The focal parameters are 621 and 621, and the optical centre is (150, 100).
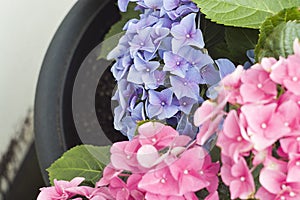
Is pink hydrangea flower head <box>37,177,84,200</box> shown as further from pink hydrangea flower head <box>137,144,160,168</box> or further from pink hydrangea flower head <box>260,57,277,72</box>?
pink hydrangea flower head <box>260,57,277,72</box>

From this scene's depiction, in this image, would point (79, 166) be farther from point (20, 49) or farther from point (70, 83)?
point (20, 49)

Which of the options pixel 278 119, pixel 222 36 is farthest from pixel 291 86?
pixel 222 36

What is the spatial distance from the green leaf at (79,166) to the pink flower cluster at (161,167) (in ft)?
0.52

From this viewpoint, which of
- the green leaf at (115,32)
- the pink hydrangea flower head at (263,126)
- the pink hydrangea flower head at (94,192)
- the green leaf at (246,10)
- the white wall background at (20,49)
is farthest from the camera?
the white wall background at (20,49)

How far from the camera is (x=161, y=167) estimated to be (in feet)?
1.47

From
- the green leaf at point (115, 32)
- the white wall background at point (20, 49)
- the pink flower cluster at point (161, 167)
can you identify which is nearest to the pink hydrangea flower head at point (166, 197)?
the pink flower cluster at point (161, 167)

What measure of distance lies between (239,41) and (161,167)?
29cm

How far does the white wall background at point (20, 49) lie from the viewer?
1.06 m

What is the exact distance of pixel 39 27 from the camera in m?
1.12

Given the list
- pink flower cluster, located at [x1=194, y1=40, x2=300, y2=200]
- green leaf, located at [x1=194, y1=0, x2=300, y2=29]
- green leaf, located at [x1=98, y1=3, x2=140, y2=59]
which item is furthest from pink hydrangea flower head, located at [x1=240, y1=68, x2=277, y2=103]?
green leaf, located at [x1=98, y1=3, x2=140, y2=59]

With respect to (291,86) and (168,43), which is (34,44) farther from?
(291,86)

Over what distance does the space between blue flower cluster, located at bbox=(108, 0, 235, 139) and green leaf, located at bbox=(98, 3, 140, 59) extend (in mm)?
150

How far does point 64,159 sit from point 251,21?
24cm

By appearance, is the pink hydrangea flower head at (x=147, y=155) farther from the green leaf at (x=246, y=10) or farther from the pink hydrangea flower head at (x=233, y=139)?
the green leaf at (x=246, y=10)
